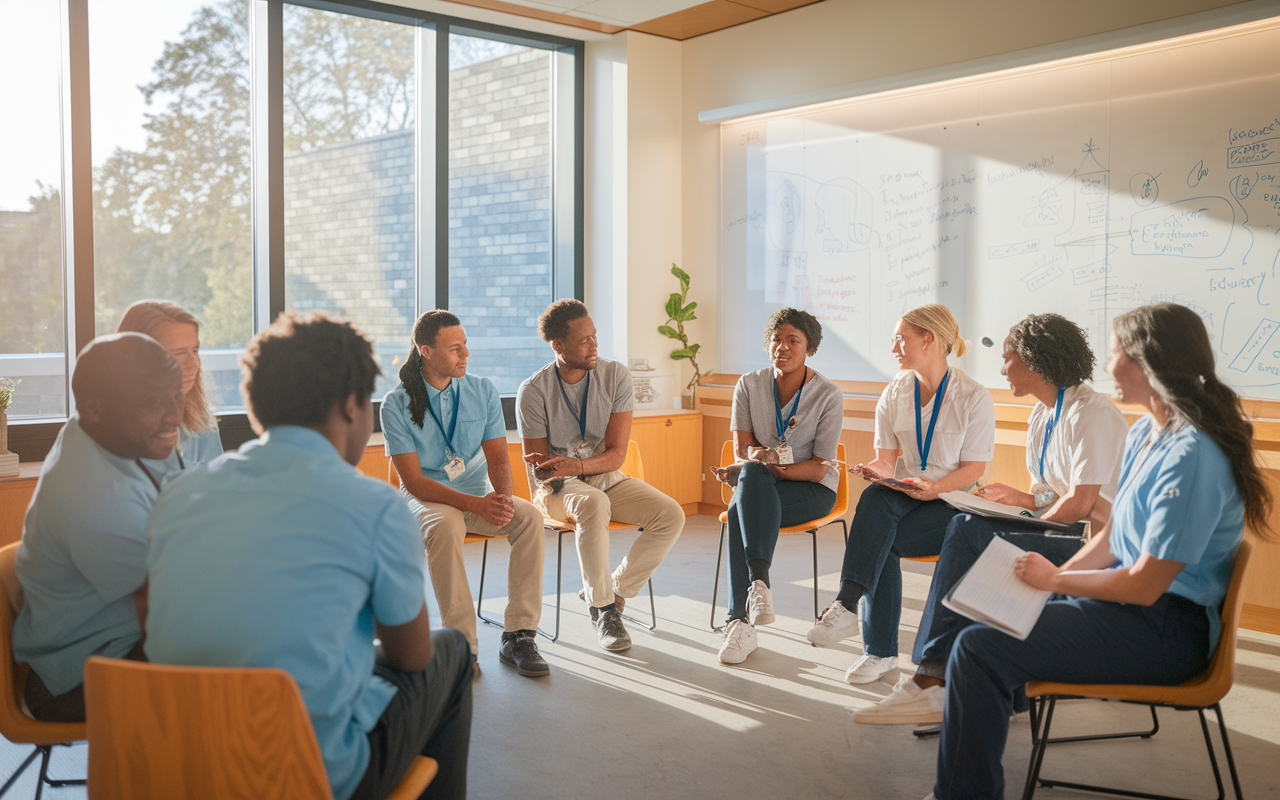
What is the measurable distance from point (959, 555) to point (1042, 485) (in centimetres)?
55

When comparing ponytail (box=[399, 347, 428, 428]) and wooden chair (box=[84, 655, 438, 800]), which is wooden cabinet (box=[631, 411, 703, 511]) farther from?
wooden chair (box=[84, 655, 438, 800])

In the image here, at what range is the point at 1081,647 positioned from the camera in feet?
6.73

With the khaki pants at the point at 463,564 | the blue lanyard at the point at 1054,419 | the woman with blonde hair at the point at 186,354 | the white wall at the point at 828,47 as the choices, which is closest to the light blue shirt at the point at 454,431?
the khaki pants at the point at 463,564

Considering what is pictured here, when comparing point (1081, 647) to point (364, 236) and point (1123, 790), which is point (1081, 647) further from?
point (364, 236)

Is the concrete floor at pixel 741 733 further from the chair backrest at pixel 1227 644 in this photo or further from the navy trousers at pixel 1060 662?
the chair backrest at pixel 1227 644

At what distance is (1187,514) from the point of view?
191 cm

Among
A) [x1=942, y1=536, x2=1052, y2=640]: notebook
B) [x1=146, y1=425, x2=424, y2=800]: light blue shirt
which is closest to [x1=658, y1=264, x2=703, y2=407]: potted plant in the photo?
[x1=942, y1=536, x2=1052, y2=640]: notebook

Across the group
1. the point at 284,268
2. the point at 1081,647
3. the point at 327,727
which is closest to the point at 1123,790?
the point at 1081,647

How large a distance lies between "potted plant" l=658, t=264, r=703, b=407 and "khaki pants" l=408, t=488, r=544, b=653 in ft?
9.42

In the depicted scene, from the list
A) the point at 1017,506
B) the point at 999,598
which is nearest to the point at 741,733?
the point at 999,598

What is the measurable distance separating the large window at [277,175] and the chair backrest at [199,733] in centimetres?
388

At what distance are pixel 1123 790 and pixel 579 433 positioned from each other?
2218 millimetres

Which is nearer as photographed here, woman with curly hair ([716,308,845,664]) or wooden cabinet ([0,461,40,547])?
woman with curly hair ([716,308,845,664])

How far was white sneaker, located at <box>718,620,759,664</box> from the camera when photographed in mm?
3377
